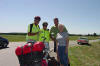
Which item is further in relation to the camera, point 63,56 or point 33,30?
point 63,56

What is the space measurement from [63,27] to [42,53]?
5.33ft

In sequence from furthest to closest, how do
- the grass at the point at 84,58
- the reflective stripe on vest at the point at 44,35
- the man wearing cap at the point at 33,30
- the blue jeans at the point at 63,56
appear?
the grass at the point at 84,58, the blue jeans at the point at 63,56, the reflective stripe on vest at the point at 44,35, the man wearing cap at the point at 33,30

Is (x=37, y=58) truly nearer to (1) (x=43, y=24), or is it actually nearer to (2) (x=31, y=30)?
(2) (x=31, y=30)

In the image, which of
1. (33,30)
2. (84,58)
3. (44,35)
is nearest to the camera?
(33,30)

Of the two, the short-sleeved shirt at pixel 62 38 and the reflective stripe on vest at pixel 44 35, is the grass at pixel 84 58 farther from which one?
the reflective stripe on vest at pixel 44 35

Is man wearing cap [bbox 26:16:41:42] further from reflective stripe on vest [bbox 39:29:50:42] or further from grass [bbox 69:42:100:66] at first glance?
grass [bbox 69:42:100:66]

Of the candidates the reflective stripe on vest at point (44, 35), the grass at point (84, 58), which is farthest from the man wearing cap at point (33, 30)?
the grass at point (84, 58)

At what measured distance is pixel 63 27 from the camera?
4.96m

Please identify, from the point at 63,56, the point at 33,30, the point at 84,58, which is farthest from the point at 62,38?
the point at 84,58

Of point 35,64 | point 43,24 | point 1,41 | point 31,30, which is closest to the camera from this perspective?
point 35,64

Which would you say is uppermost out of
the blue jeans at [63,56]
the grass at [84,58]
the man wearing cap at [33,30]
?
the man wearing cap at [33,30]

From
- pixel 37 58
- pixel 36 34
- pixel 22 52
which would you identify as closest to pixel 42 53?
pixel 37 58

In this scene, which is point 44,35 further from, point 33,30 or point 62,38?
point 33,30

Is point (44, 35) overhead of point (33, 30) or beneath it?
Answer: beneath
